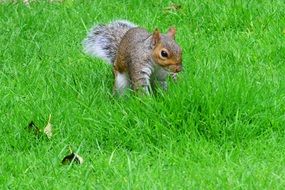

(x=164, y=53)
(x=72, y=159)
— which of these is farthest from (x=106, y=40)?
(x=72, y=159)

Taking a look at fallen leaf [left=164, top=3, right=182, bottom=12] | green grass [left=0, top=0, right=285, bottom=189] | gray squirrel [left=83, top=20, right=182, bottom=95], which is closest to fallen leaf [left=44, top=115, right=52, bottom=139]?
green grass [left=0, top=0, right=285, bottom=189]

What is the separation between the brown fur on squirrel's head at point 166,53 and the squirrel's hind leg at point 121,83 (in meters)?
0.21

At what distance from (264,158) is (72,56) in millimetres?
1762

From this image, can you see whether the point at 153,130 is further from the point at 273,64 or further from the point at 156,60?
the point at 273,64

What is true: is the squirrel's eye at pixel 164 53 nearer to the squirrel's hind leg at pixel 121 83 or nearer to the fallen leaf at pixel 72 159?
the squirrel's hind leg at pixel 121 83

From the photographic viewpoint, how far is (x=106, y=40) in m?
4.77

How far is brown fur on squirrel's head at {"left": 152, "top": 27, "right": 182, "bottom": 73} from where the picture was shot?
4.29 metres

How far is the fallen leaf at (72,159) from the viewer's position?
151 inches

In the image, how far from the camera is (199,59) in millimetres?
4934

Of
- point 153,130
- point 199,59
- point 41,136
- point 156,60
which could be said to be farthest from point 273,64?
point 41,136

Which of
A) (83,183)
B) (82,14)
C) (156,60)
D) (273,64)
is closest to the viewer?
(83,183)

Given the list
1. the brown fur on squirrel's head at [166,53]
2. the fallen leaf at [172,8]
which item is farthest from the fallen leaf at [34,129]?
the fallen leaf at [172,8]

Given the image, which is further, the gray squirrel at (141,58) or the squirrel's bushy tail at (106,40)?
the squirrel's bushy tail at (106,40)

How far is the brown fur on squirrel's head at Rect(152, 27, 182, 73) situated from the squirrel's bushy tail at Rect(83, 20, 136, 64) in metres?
0.39
